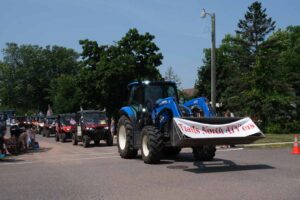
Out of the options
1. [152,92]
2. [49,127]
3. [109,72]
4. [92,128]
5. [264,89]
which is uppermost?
[109,72]

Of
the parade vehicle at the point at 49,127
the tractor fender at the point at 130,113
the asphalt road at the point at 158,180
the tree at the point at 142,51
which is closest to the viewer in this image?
the asphalt road at the point at 158,180

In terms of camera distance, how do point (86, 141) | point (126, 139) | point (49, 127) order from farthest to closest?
point (49, 127) < point (86, 141) < point (126, 139)

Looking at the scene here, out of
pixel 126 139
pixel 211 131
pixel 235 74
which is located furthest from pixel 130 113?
pixel 235 74

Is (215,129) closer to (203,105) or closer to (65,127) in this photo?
(203,105)

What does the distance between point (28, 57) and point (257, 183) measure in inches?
3927

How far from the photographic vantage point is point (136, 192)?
9.67 meters

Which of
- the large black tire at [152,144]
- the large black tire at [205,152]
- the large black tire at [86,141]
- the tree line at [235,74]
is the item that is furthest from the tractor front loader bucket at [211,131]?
the large black tire at [86,141]

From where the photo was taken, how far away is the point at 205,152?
1566 centimetres

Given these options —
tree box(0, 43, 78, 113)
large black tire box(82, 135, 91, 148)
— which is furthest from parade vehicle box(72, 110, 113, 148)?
tree box(0, 43, 78, 113)

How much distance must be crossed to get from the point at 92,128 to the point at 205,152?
11715 millimetres

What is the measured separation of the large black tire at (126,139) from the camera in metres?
16.9

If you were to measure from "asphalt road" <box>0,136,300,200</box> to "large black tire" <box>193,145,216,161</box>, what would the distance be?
0.98ft

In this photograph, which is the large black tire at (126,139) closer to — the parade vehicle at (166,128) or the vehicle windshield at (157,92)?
the parade vehicle at (166,128)

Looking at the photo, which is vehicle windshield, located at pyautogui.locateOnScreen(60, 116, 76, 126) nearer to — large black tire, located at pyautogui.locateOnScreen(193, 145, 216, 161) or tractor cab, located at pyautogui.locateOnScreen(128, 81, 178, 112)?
tractor cab, located at pyautogui.locateOnScreen(128, 81, 178, 112)
